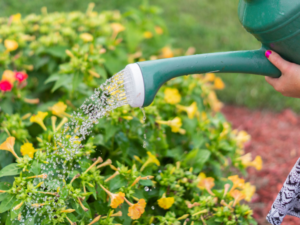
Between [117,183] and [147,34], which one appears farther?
[147,34]

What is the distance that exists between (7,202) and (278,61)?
3.41 feet

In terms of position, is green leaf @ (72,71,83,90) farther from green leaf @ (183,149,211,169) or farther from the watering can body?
the watering can body

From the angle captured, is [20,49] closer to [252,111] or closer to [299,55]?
[299,55]

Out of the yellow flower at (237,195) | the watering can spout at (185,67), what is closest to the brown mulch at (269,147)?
the yellow flower at (237,195)

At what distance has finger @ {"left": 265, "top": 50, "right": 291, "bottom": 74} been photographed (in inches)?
38.3

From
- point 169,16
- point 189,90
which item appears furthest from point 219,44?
point 189,90

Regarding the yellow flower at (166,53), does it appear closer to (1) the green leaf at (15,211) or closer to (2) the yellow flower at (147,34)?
(2) the yellow flower at (147,34)

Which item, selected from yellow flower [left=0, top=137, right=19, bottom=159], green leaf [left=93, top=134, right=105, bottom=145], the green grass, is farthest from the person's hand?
the green grass

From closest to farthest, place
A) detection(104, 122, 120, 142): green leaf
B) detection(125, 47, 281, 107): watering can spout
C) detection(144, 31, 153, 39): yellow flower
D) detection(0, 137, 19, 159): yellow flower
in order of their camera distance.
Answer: detection(125, 47, 281, 107): watering can spout < detection(0, 137, 19, 159): yellow flower < detection(104, 122, 120, 142): green leaf < detection(144, 31, 153, 39): yellow flower

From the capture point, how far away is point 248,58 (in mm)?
1001

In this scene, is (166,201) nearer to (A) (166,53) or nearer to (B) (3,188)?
(B) (3,188)

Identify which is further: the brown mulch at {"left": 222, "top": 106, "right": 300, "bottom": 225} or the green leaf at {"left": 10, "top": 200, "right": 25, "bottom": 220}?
the brown mulch at {"left": 222, "top": 106, "right": 300, "bottom": 225}

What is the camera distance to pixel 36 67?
5.99ft

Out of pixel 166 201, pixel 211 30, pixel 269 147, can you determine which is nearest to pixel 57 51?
pixel 166 201
